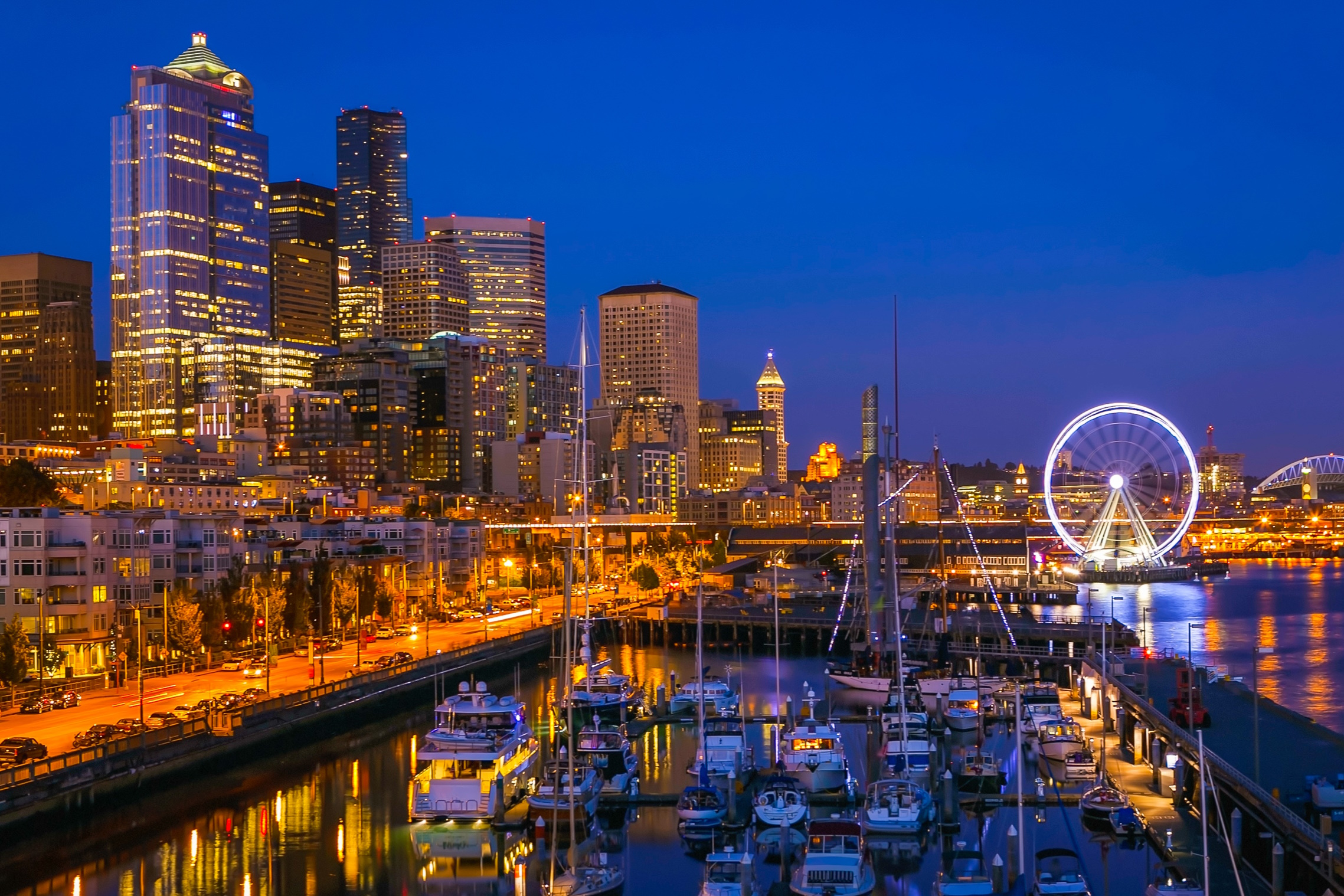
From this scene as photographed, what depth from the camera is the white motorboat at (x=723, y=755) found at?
42.6 meters

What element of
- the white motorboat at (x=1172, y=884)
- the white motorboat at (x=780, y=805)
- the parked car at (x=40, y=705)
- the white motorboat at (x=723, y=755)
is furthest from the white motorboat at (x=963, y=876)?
the parked car at (x=40, y=705)

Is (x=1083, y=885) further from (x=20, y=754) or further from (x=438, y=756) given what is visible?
(x=20, y=754)

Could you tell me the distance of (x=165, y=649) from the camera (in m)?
61.7

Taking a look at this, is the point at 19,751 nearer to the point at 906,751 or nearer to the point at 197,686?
the point at 197,686

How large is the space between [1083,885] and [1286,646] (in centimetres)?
6091

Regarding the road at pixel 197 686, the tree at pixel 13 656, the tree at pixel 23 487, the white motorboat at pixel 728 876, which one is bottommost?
the white motorboat at pixel 728 876

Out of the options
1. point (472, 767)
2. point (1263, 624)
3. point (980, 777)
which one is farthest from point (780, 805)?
point (1263, 624)

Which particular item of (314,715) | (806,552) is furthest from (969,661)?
(806,552)

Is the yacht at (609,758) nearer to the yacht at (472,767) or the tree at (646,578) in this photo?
the yacht at (472,767)

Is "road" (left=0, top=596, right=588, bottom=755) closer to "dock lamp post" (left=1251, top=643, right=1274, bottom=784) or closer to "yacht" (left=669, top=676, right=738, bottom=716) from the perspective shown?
"yacht" (left=669, top=676, right=738, bottom=716)

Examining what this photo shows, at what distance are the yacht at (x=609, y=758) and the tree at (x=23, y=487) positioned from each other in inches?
2209

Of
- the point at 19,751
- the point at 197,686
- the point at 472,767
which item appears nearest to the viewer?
the point at 472,767

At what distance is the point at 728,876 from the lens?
31.9 metres

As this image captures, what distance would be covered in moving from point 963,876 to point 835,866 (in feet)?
10.1
